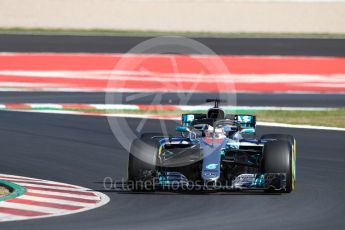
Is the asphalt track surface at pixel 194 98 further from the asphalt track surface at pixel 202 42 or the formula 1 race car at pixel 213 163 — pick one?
the formula 1 race car at pixel 213 163

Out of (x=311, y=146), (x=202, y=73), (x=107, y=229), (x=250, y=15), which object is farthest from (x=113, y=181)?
(x=250, y=15)

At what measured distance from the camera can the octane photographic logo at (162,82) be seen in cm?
2517

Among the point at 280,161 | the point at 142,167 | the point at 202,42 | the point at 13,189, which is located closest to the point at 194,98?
the point at 142,167

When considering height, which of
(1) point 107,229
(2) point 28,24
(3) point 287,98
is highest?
(2) point 28,24

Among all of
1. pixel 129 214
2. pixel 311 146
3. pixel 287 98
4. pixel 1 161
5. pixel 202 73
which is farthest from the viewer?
pixel 202 73

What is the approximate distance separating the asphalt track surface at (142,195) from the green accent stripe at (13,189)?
1.16 m

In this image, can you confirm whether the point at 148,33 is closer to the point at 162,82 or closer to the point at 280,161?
the point at 162,82

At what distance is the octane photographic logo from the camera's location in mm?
25172

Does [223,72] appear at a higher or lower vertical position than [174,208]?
higher

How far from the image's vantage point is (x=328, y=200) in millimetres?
14867

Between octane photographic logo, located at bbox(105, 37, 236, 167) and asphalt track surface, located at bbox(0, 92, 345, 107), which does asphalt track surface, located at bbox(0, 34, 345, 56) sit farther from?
asphalt track surface, located at bbox(0, 92, 345, 107)

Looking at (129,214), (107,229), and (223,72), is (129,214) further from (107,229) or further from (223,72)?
(223,72)

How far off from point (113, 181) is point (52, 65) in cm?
2100

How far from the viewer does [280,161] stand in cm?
1516
